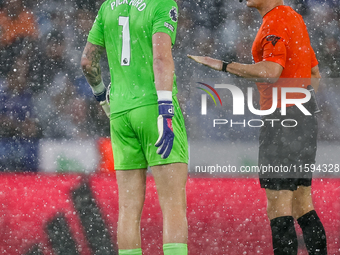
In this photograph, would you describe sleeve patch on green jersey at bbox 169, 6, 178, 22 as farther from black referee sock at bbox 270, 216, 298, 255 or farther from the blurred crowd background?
the blurred crowd background

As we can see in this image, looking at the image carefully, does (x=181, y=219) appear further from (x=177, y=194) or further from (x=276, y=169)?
(x=276, y=169)

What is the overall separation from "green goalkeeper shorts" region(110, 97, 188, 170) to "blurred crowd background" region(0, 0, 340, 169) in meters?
1.67

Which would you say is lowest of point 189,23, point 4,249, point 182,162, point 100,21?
point 4,249

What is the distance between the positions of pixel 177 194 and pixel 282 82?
76 cm

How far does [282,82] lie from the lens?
6.58ft

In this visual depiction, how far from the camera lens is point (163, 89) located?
170 cm

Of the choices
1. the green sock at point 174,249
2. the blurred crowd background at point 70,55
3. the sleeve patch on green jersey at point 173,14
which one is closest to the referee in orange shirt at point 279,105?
the sleeve patch on green jersey at point 173,14

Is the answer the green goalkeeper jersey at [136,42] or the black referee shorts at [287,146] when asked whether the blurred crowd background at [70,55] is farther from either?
the green goalkeeper jersey at [136,42]

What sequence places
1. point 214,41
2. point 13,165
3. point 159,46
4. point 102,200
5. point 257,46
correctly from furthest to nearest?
point 214,41
point 13,165
point 102,200
point 257,46
point 159,46

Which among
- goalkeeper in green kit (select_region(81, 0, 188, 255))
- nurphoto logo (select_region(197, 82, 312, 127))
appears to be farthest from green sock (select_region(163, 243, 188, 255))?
nurphoto logo (select_region(197, 82, 312, 127))

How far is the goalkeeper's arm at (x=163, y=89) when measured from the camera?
1.71 meters

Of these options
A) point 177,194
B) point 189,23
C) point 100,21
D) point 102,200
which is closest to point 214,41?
point 189,23

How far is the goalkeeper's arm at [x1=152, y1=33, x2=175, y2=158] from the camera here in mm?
1705

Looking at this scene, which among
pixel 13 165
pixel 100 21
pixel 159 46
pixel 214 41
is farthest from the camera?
pixel 214 41
